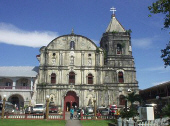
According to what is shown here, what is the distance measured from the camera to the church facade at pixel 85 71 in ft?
120

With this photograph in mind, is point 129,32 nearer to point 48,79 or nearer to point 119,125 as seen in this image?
point 48,79

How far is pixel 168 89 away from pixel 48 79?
18.2 m

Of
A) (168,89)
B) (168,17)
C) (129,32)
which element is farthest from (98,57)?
(168,17)

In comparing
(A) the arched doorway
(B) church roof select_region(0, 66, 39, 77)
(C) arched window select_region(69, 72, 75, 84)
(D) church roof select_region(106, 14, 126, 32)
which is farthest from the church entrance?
(D) church roof select_region(106, 14, 126, 32)

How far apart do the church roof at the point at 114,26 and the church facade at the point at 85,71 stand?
105cm

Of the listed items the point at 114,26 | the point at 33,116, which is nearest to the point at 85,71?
the point at 114,26

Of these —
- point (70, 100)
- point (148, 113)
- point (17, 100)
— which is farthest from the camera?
point (17, 100)

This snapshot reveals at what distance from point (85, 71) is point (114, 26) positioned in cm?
1029

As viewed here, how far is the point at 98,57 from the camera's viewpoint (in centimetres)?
3819

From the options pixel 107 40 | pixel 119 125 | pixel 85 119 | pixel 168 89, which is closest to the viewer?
pixel 119 125

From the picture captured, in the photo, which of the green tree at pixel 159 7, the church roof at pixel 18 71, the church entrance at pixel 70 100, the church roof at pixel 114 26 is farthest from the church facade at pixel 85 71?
the green tree at pixel 159 7

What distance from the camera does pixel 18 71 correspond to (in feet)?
126

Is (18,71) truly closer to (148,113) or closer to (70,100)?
(70,100)

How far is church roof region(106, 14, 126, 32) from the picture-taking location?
40.6 metres
